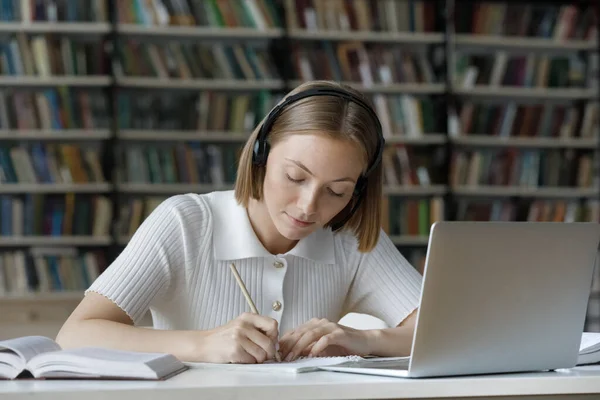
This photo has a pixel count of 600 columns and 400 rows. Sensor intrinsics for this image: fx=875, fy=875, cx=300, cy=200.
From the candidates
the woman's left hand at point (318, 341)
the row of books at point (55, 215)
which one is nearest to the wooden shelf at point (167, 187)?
the row of books at point (55, 215)

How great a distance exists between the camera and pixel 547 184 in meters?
4.97

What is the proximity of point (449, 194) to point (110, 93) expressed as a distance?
192 centimetres

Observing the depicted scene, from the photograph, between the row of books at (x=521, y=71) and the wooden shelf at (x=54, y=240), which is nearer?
the wooden shelf at (x=54, y=240)

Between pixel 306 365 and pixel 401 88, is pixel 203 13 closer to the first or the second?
pixel 401 88

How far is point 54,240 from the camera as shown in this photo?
4457mm

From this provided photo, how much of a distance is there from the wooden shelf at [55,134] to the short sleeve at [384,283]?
289 cm

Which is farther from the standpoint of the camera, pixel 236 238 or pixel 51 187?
pixel 51 187

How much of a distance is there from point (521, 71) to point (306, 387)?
14.0ft

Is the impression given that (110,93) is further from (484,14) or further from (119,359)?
(119,359)

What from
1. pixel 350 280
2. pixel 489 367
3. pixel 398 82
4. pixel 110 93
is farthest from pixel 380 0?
pixel 489 367

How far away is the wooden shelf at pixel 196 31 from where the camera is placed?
4512 mm

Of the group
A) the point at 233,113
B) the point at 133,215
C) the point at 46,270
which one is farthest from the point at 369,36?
the point at 46,270

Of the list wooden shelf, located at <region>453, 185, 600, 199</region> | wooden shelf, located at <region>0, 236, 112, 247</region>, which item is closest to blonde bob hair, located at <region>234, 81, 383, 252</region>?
wooden shelf, located at <region>0, 236, 112, 247</region>

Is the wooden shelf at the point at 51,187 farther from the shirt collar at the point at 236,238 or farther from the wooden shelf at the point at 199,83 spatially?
the shirt collar at the point at 236,238
